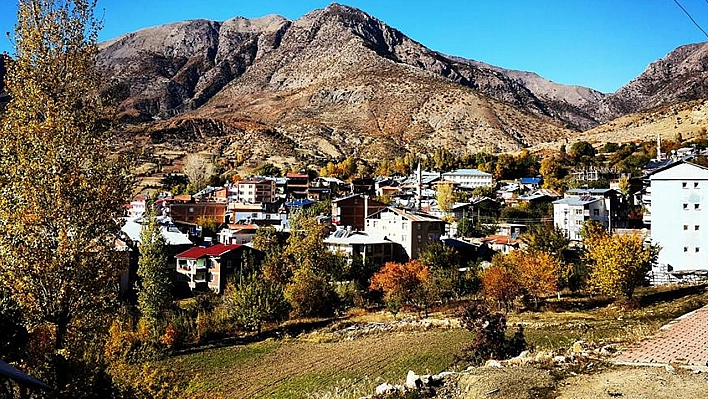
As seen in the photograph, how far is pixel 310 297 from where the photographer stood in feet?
111

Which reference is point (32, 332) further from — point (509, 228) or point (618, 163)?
point (618, 163)

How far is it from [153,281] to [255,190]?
40239 mm

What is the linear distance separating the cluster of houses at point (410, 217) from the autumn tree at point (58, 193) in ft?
61.3

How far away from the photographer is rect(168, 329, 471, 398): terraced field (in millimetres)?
19734

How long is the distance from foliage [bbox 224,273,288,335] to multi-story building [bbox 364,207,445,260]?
15428mm

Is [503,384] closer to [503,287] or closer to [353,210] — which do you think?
[503,287]

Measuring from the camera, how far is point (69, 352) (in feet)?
24.0

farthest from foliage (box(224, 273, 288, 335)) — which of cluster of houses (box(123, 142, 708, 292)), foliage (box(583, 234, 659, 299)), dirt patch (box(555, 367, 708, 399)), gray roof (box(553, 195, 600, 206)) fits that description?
gray roof (box(553, 195, 600, 206))

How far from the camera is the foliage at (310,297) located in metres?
33.7

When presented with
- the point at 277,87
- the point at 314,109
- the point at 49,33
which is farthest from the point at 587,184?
the point at 277,87

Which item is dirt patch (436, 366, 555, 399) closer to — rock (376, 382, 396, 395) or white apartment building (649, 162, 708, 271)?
rock (376, 382, 396, 395)

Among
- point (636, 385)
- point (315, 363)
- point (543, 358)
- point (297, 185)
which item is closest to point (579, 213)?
point (315, 363)

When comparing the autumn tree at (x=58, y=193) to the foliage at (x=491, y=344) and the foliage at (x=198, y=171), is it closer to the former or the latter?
the foliage at (x=491, y=344)

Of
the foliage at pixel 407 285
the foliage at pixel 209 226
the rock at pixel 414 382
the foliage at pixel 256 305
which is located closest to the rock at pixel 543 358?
the rock at pixel 414 382
